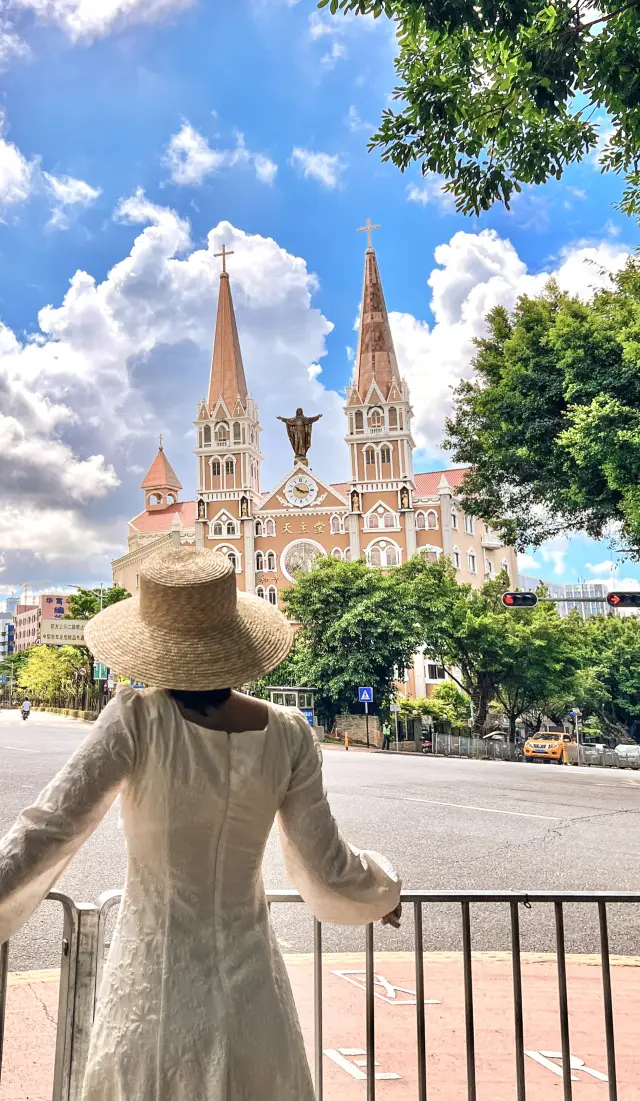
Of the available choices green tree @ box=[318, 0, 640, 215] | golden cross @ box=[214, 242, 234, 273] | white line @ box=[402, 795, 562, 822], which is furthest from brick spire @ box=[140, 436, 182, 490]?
green tree @ box=[318, 0, 640, 215]

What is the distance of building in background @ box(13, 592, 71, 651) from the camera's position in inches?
784

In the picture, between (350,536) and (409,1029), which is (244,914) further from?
(350,536)

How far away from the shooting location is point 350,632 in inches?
618

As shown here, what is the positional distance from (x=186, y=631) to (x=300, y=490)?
78.1ft

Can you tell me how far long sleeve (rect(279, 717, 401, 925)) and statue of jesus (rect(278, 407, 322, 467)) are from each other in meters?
20.3

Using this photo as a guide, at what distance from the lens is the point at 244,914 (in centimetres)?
81

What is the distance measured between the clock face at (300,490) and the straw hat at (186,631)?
23528mm

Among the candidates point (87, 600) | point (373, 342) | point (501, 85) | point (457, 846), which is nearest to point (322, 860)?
point (501, 85)

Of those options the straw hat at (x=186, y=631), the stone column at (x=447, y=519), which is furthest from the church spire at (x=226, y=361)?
the straw hat at (x=186, y=631)

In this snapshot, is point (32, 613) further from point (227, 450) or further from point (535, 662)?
point (535, 662)

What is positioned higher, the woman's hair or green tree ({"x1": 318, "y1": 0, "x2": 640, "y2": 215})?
green tree ({"x1": 318, "y1": 0, "x2": 640, "y2": 215})

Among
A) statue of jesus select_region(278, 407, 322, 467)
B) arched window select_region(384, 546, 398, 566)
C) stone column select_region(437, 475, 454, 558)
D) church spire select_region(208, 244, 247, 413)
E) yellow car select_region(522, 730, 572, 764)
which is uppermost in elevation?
church spire select_region(208, 244, 247, 413)

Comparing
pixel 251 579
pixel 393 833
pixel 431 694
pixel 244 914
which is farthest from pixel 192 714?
pixel 251 579

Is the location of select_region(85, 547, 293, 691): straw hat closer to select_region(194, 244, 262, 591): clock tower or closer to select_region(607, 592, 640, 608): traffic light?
select_region(607, 592, 640, 608): traffic light
